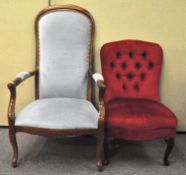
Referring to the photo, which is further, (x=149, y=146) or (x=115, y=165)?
(x=149, y=146)

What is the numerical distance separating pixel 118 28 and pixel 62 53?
0.52m

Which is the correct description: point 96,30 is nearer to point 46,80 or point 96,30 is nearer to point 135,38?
point 135,38

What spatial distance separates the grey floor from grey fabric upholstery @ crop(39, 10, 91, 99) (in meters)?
0.42

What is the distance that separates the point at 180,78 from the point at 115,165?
0.98 meters

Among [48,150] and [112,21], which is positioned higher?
[112,21]

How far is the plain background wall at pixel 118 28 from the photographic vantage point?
2.32 m

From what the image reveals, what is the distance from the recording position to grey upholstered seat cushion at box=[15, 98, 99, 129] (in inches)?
71.2

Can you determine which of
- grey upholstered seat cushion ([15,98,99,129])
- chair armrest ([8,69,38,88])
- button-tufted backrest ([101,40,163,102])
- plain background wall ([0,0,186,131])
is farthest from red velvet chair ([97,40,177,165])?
chair armrest ([8,69,38,88])

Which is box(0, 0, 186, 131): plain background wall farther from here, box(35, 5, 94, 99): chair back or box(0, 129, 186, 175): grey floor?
box(0, 129, 186, 175): grey floor

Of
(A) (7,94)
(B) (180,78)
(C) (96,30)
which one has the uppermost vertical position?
(C) (96,30)

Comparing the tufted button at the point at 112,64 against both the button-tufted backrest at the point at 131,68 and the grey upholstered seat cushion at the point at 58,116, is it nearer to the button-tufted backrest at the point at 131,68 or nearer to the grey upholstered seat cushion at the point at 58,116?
the button-tufted backrest at the point at 131,68

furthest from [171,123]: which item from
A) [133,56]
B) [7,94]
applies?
[7,94]

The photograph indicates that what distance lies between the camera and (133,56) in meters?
2.34

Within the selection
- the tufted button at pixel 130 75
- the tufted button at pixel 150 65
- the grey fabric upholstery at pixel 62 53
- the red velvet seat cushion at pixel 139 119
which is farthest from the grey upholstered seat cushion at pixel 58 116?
the tufted button at pixel 150 65
